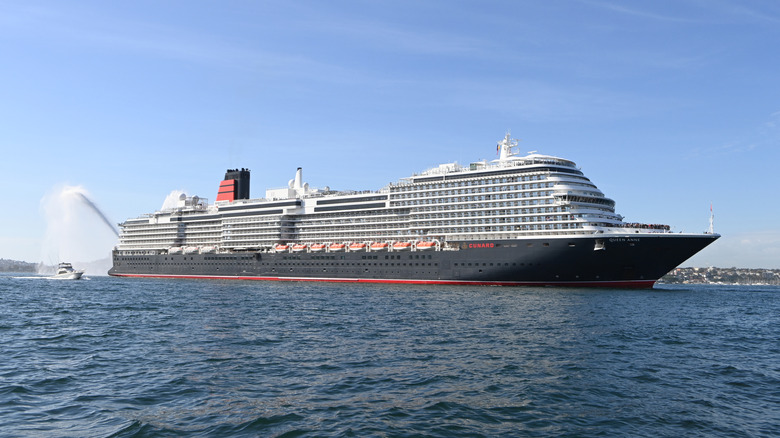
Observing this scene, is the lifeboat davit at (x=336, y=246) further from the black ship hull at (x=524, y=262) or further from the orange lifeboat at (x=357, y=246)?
the orange lifeboat at (x=357, y=246)

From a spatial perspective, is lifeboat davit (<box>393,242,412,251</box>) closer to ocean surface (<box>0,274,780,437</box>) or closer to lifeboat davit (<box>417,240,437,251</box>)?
lifeboat davit (<box>417,240,437,251</box>)

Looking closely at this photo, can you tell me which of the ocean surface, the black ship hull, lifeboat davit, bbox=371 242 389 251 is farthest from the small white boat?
the ocean surface

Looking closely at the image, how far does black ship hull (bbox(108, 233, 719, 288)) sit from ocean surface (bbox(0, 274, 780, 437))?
27311mm

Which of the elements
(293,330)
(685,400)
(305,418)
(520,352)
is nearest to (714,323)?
(520,352)

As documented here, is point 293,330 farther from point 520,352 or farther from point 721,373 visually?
point 721,373

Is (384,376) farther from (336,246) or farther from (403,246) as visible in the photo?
(336,246)

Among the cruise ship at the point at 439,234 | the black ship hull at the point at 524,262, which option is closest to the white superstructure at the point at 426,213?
the cruise ship at the point at 439,234

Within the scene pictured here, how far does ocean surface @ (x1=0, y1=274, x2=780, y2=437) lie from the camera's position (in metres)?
13.3

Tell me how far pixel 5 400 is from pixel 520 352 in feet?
58.9

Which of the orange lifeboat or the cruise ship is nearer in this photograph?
the cruise ship

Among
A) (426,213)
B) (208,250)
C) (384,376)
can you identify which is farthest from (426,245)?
(384,376)

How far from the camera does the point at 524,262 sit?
6531 centimetres

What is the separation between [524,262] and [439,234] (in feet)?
51.7

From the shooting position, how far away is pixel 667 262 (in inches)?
2485
